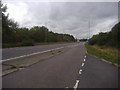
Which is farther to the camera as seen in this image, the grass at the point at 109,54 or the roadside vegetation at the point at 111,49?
the roadside vegetation at the point at 111,49

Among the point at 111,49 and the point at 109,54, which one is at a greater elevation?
the point at 111,49

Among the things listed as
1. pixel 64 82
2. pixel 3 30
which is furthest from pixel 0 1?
pixel 64 82

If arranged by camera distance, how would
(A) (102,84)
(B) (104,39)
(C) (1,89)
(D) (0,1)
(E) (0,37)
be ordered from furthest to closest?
(B) (104,39), (D) (0,1), (E) (0,37), (A) (102,84), (C) (1,89)

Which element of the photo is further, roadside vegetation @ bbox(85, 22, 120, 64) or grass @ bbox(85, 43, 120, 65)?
roadside vegetation @ bbox(85, 22, 120, 64)

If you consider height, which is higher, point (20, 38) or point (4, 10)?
point (4, 10)

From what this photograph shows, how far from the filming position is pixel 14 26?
7369 centimetres

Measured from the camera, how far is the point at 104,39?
6550cm

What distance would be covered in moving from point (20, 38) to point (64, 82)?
220 ft

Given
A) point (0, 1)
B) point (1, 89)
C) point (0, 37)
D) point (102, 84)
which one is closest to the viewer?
point (1, 89)

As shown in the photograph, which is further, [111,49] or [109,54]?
[111,49]

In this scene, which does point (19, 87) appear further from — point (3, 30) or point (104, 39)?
point (104, 39)

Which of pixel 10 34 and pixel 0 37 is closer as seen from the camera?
pixel 0 37

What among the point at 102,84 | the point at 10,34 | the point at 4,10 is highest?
the point at 4,10

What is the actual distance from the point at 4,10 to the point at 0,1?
3.93 meters
